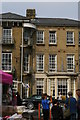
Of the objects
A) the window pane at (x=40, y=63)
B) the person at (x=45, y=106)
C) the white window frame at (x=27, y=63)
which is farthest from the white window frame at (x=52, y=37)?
the person at (x=45, y=106)

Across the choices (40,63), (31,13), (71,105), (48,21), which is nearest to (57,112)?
(71,105)

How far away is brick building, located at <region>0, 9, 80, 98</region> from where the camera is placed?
127 ft

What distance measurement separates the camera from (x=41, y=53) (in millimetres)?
39906

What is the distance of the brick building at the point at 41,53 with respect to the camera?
127ft

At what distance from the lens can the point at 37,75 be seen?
39.2m

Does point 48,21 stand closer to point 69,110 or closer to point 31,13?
point 31,13

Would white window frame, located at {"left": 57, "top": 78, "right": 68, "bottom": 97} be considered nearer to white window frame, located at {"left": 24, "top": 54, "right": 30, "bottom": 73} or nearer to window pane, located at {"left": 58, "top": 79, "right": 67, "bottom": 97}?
window pane, located at {"left": 58, "top": 79, "right": 67, "bottom": 97}

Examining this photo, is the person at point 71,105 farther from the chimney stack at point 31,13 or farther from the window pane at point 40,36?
the chimney stack at point 31,13

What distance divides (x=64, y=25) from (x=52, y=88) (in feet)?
23.8

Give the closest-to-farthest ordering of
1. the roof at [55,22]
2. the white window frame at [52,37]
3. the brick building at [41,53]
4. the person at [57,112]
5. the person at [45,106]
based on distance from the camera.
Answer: the person at [57,112] → the person at [45,106] → the brick building at [41,53] → the roof at [55,22] → the white window frame at [52,37]

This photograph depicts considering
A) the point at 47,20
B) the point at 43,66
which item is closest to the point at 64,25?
A: the point at 47,20

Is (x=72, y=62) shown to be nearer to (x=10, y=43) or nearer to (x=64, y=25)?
(x=64, y=25)

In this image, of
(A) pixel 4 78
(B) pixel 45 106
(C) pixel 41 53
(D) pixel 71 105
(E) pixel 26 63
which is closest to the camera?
(D) pixel 71 105

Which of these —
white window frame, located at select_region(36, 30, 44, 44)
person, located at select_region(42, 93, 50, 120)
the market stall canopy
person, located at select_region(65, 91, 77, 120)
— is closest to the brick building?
white window frame, located at select_region(36, 30, 44, 44)
